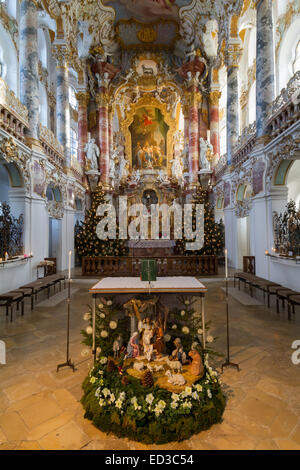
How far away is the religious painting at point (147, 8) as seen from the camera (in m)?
16.4

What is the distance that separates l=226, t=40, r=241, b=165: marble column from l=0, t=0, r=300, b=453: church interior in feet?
0.38

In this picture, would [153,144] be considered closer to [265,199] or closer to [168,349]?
[265,199]

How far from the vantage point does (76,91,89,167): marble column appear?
18.0 meters

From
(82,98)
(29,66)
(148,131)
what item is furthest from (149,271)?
A: (148,131)

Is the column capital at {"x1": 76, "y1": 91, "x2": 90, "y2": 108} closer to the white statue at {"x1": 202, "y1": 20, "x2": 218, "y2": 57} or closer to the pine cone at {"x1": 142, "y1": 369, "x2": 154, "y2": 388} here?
the white statue at {"x1": 202, "y1": 20, "x2": 218, "y2": 57}

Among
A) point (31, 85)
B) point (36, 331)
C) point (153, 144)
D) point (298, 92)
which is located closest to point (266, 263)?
point (298, 92)

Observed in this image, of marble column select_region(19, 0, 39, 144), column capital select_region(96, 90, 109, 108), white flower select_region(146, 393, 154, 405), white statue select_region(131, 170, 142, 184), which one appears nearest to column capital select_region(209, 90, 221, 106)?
white statue select_region(131, 170, 142, 184)

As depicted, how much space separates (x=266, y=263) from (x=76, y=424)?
8.53 m

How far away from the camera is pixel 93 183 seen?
1812 centimetres

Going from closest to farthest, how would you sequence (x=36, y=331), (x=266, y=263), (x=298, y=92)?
(x=36, y=331) < (x=298, y=92) < (x=266, y=263)

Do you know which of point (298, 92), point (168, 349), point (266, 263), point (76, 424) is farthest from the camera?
point (266, 263)

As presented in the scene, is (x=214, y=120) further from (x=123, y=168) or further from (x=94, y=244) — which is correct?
(x=94, y=244)

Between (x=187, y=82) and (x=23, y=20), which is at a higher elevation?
(x=187, y=82)

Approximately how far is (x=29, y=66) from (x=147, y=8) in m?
12.5
